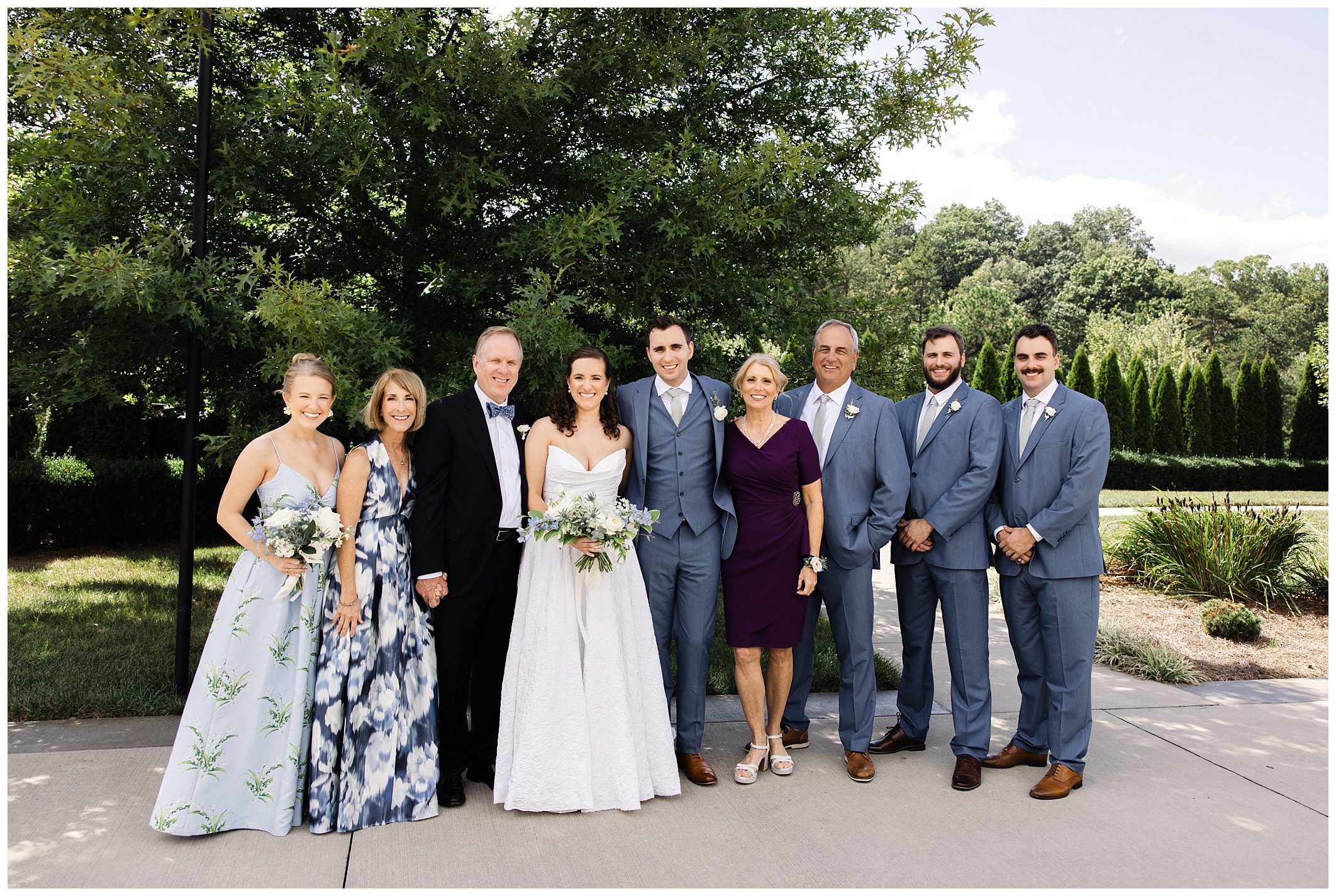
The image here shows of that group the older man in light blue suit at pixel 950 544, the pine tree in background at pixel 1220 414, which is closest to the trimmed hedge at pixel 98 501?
the older man in light blue suit at pixel 950 544

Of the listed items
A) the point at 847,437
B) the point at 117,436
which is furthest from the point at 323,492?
the point at 117,436

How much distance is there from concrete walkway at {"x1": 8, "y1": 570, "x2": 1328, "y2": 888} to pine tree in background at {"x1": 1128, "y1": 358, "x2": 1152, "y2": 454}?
21724mm

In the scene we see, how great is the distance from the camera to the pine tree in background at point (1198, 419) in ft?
80.0

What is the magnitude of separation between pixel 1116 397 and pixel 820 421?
22.8 m

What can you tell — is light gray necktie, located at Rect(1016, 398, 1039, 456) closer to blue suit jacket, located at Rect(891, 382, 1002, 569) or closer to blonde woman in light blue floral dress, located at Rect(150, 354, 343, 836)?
blue suit jacket, located at Rect(891, 382, 1002, 569)

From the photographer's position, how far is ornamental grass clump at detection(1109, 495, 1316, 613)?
27.2ft

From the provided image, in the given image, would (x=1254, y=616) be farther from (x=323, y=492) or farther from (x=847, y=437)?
(x=323, y=492)

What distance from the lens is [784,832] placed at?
12.0ft

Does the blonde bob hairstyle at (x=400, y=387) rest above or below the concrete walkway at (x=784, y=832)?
above

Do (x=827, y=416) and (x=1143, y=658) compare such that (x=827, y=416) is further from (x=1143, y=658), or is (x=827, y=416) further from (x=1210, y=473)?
(x=1210, y=473)

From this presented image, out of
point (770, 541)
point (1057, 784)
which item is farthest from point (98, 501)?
point (1057, 784)

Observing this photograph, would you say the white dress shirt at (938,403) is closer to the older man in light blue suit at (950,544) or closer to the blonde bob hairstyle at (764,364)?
the older man in light blue suit at (950,544)

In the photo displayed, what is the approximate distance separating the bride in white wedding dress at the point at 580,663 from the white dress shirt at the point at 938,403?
1.62 metres

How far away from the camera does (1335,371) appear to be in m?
8.61
